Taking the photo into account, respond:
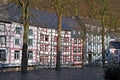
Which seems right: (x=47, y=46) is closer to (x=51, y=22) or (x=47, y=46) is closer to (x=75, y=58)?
(x=51, y=22)

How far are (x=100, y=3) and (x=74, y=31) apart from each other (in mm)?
22896

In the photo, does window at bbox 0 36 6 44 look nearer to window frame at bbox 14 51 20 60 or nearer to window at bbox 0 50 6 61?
window at bbox 0 50 6 61

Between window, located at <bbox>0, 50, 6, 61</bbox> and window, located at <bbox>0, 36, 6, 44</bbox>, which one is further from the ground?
window, located at <bbox>0, 36, 6, 44</bbox>

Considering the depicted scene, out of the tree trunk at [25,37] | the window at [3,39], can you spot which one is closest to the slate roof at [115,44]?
the window at [3,39]

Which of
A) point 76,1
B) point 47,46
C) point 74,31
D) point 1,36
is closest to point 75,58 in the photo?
point 74,31

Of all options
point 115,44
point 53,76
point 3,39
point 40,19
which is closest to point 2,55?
point 3,39

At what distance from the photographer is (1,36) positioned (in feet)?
175

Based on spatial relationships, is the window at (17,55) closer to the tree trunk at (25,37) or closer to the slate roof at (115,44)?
the tree trunk at (25,37)

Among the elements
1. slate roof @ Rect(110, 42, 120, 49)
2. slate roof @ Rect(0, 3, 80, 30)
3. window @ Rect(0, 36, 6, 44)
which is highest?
slate roof @ Rect(0, 3, 80, 30)

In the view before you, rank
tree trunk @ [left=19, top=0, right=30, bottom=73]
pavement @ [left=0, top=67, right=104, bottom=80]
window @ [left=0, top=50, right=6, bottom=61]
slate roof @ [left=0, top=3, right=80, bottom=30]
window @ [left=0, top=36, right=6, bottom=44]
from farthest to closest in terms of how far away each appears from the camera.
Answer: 1. slate roof @ [left=0, top=3, right=80, bottom=30]
2. window @ [left=0, top=36, right=6, bottom=44]
3. window @ [left=0, top=50, right=6, bottom=61]
4. tree trunk @ [left=19, top=0, right=30, bottom=73]
5. pavement @ [left=0, top=67, right=104, bottom=80]

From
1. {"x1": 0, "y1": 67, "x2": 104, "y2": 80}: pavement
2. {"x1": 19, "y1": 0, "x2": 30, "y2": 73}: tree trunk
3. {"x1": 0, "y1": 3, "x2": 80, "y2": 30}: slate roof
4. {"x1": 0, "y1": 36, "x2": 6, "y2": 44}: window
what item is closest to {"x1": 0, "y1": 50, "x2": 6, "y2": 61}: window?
{"x1": 0, "y1": 36, "x2": 6, "y2": 44}: window

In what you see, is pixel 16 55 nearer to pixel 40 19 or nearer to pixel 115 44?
pixel 40 19

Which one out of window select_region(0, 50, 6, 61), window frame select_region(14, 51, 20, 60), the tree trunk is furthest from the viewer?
window frame select_region(14, 51, 20, 60)

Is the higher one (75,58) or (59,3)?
(59,3)
